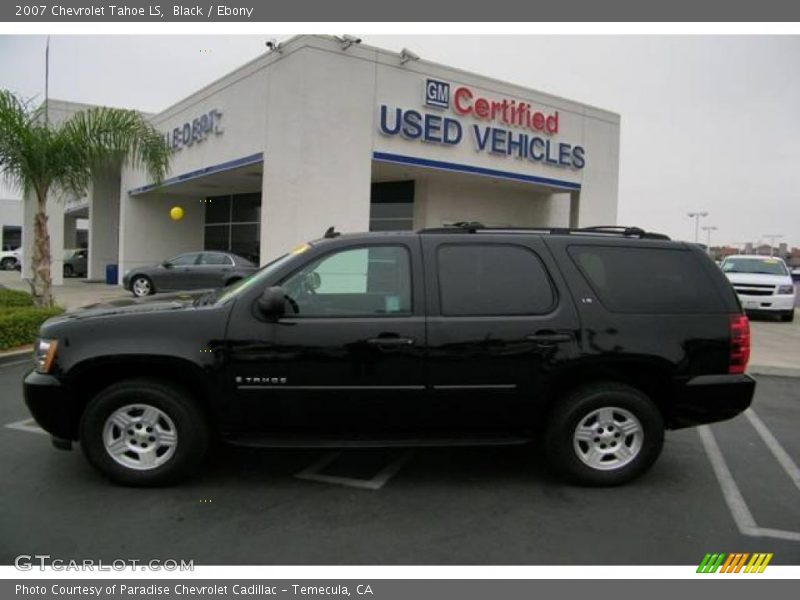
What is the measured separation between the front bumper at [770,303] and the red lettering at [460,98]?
28.2 feet

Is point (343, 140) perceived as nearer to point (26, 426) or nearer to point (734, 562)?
point (26, 426)

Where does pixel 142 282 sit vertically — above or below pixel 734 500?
above

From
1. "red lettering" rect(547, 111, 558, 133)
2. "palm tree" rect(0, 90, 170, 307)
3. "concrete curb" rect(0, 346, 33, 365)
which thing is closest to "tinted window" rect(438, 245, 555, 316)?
"concrete curb" rect(0, 346, 33, 365)

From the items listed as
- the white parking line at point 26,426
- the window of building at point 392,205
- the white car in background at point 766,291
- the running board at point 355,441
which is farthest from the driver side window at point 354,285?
the window of building at point 392,205

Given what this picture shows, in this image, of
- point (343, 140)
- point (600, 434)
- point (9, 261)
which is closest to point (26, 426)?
point (600, 434)

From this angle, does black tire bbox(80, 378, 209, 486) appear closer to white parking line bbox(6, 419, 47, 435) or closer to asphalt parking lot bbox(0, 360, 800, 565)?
asphalt parking lot bbox(0, 360, 800, 565)

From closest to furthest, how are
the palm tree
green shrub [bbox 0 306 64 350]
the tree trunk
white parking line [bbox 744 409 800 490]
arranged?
white parking line [bbox 744 409 800 490] → green shrub [bbox 0 306 64 350] → the palm tree → the tree trunk

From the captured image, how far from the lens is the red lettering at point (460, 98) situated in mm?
16250

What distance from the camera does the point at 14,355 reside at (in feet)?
27.7

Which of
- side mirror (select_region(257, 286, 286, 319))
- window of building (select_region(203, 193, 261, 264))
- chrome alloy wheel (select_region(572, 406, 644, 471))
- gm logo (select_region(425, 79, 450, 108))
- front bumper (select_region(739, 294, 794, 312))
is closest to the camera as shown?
side mirror (select_region(257, 286, 286, 319))

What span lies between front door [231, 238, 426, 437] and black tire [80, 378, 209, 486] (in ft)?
1.14

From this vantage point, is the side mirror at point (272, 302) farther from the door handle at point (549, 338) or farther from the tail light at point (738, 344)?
the tail light at point (738, 344)

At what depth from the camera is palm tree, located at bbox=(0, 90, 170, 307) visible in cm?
981

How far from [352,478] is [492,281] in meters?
1.69
